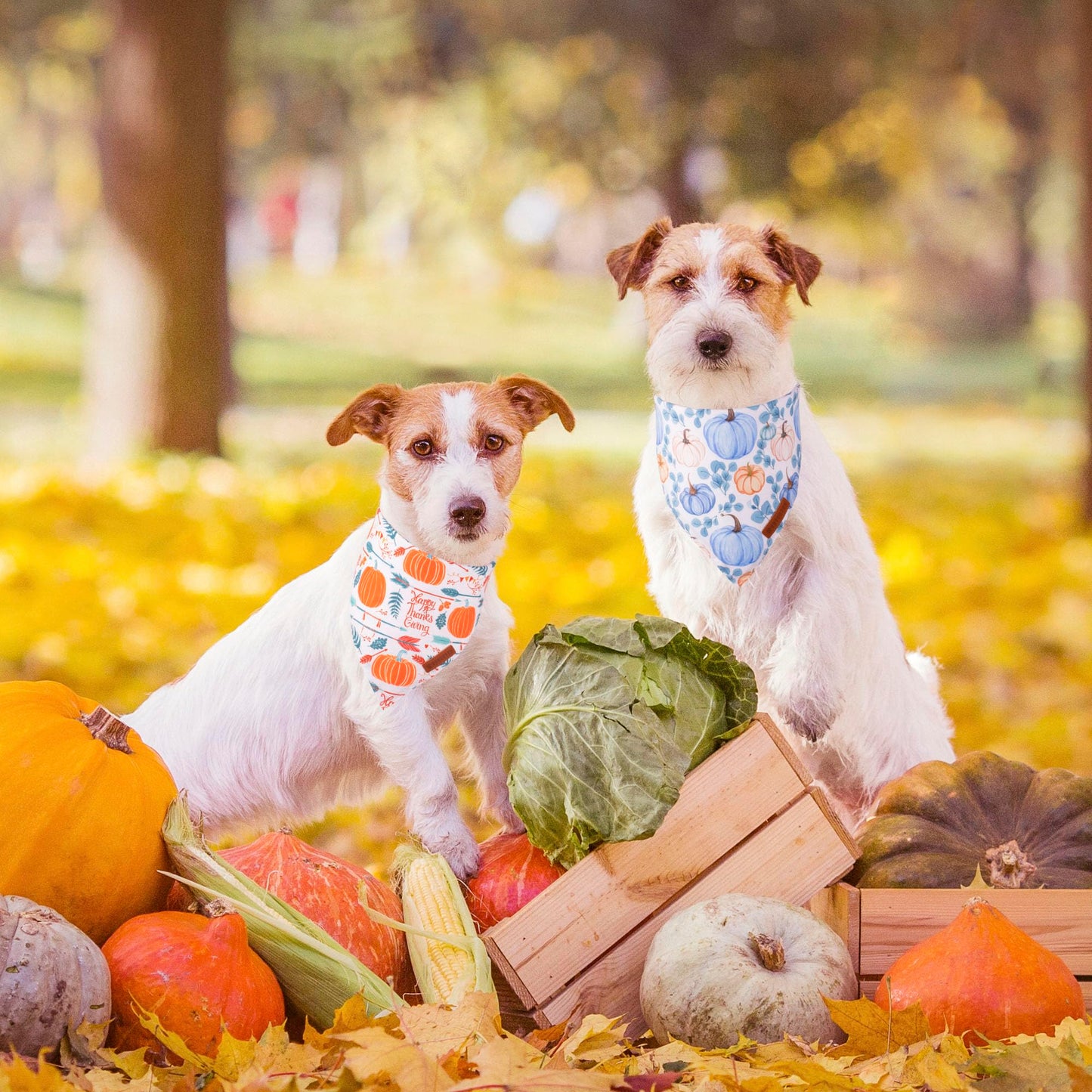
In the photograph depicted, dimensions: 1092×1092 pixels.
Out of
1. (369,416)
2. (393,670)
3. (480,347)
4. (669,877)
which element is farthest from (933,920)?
(480,347)

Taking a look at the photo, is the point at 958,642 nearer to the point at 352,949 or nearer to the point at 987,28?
the point at 352,949

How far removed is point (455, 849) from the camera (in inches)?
134

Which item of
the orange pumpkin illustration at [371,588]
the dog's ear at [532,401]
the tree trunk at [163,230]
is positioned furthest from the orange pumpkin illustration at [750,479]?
the tree trunk at [163,230]

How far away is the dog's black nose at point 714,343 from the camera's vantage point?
3.27 m

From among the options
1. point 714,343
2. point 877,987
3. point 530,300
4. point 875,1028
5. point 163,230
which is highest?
point 530,300

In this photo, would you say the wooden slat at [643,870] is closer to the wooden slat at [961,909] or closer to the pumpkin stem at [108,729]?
the wooden slat at [961,909]

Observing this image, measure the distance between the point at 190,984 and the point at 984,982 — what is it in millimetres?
1732

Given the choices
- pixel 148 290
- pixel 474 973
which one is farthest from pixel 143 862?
pixel 148 290

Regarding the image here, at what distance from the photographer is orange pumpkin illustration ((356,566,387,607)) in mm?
3375

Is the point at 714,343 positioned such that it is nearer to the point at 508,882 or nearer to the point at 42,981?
the point at 508,882

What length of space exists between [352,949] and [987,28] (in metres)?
20.2

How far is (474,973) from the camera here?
121 inches

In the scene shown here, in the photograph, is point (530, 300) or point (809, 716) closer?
point (809, 716)

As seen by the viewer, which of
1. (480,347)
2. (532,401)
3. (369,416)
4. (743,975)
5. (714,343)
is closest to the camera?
(743,975)
